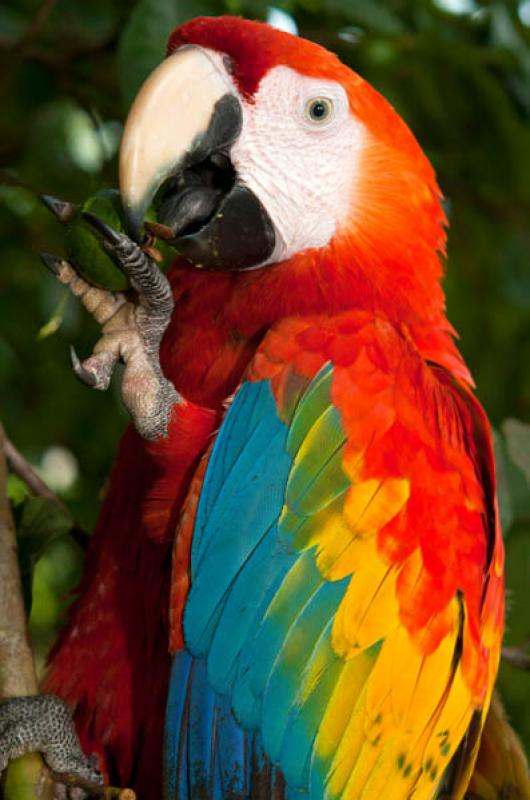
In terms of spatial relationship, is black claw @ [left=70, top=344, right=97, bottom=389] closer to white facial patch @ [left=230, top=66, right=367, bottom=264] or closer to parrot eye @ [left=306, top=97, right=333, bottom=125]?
white facial patch @ [left=230, top=66, right=367, bottom=264]

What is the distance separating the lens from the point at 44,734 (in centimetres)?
137

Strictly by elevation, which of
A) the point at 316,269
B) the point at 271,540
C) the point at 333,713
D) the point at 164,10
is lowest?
the point at 333,713

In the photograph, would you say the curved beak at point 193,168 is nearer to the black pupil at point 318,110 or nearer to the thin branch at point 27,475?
the black pupil at point 318,110

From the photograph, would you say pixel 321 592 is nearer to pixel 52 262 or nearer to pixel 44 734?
pixel 44 734

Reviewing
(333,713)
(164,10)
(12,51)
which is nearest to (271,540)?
(333,713)

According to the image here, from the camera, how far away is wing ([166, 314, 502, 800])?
4.35ft

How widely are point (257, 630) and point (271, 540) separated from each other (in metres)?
0.10

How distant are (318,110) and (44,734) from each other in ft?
2.77

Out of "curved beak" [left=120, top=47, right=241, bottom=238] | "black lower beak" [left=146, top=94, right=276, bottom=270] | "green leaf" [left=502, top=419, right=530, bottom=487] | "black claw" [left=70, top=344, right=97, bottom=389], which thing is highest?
"curved beak" [left=120, top=47, right=241, bottom=238]

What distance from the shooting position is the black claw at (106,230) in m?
1.25

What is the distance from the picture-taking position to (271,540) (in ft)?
4.36

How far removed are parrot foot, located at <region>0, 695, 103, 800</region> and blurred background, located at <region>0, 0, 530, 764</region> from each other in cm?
18

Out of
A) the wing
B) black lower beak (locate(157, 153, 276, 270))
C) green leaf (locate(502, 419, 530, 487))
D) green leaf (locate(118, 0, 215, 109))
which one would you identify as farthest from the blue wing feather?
green leaf (locate(118, 0, 215, 109))

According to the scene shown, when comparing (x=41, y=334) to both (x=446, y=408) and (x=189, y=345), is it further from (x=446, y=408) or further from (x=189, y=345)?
(x=446, y=408)
